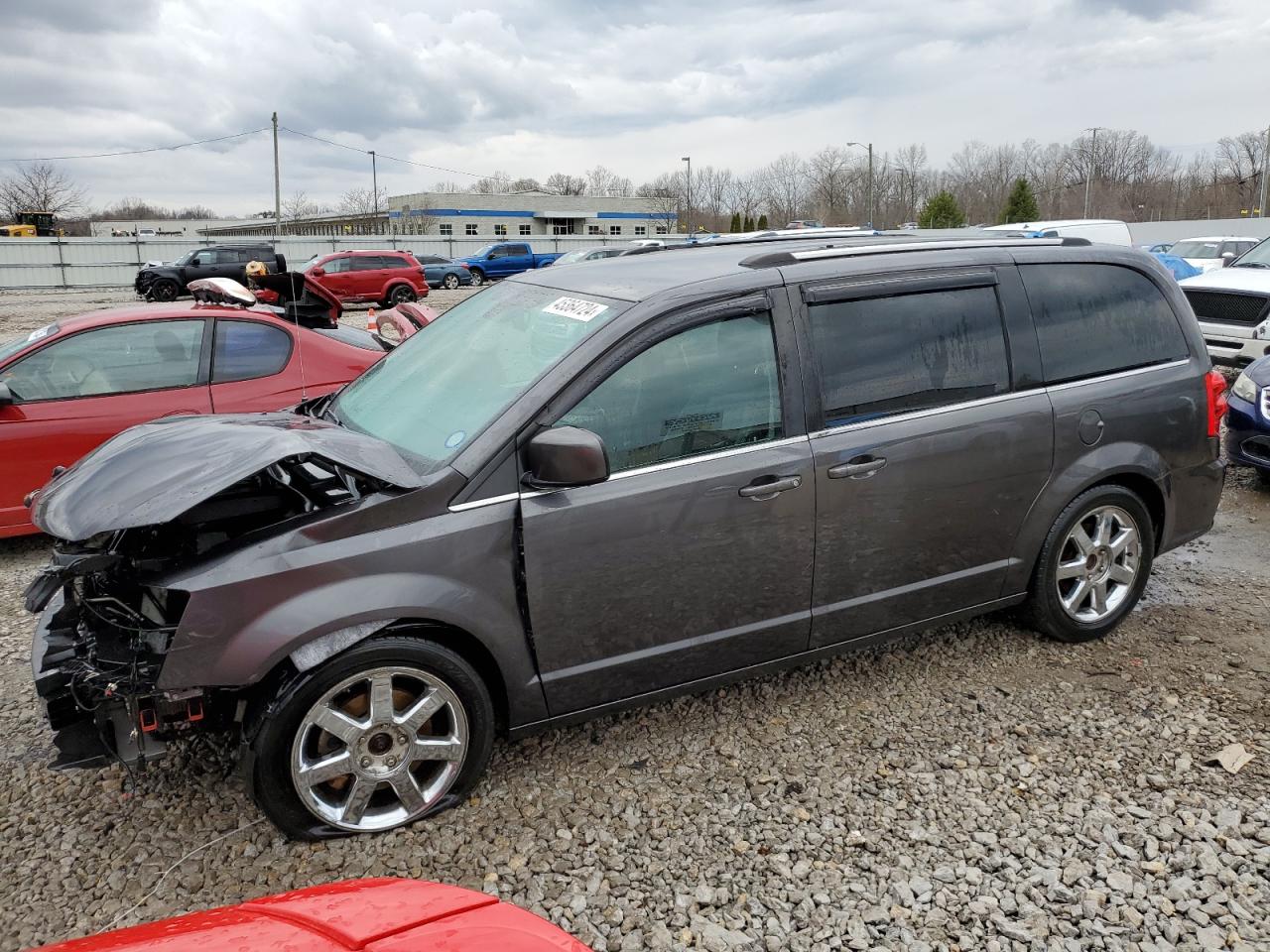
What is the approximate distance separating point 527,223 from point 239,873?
272 ft

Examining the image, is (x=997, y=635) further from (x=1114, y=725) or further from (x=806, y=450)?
(x=806, y=450)

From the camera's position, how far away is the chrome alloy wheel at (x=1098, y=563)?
13.6 ft

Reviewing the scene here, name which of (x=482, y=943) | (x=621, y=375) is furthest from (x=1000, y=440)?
(x=482, y=943)

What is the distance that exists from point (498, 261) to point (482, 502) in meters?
37.5

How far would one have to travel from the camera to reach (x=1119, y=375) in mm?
4125

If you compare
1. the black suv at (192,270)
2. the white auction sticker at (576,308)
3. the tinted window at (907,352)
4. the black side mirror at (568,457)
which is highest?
the black suv at (192,270)

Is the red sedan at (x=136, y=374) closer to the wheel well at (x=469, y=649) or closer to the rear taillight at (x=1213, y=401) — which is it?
the wheel well at (x=469, y=649)

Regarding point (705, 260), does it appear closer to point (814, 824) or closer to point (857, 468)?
point (857, 468)

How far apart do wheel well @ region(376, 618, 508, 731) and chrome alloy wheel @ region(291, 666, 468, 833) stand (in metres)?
0.12

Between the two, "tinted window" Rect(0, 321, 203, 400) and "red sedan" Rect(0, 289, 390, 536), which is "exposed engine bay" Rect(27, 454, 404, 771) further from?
"tinted window" Rect(0, 321, 203, 400)

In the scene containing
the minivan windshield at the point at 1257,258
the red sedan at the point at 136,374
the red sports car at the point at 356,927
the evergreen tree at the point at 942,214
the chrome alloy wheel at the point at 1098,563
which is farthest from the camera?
the evergreen tree at the point at 942,214

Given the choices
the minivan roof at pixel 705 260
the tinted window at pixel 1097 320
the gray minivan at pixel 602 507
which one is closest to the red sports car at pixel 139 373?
the gray minivan at pixel 602 507

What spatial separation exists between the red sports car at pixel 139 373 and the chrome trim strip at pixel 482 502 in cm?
352

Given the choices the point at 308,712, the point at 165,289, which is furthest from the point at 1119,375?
the point at 165,289
